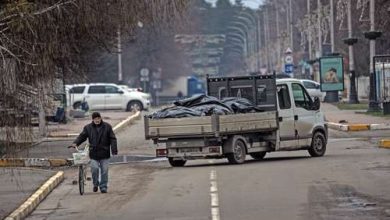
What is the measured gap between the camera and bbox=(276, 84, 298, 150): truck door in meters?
25.4

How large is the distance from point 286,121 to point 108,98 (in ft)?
126

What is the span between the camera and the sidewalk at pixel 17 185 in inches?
687

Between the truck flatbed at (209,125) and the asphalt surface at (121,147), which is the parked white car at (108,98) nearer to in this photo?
the asphalt surface at (121,147)

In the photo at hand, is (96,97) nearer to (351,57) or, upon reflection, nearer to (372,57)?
(351,57)

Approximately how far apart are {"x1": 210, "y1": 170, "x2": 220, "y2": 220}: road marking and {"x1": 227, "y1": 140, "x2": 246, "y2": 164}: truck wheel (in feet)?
5.16

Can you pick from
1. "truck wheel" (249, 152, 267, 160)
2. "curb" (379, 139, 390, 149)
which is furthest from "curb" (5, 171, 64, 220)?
"curb" (379, 139, 390, 149)

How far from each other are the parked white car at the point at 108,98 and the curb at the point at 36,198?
3898 cm

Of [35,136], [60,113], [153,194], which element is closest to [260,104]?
[153,194]

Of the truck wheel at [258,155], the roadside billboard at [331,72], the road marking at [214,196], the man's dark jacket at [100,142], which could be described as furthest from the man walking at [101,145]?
the roadside billboard at [331,72]

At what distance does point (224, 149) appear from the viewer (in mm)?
24156

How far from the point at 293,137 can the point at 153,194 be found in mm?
7679

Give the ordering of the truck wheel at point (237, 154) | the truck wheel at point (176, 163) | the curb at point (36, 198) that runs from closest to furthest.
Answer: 1. the curb at point (36, 198)
2. the truck wheel at point (237, 154)
3. the truck wheel at point (176, 163)

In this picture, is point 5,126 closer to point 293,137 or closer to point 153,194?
point 153,194

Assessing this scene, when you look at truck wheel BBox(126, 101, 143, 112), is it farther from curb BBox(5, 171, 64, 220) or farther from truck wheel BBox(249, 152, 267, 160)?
curb BBox(5, 171, 64, 220)
